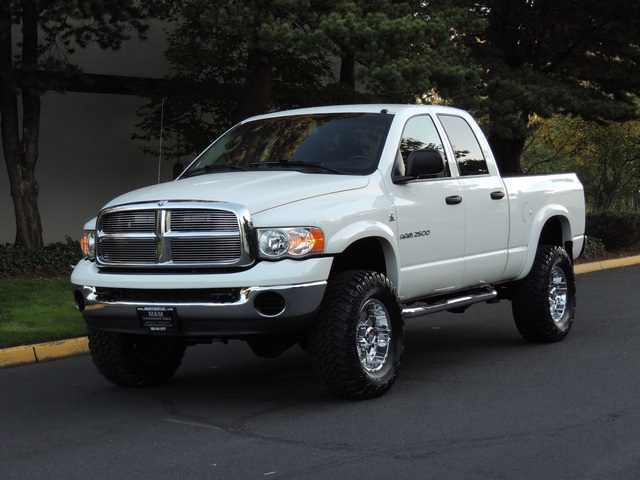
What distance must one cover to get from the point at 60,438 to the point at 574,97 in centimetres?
1605

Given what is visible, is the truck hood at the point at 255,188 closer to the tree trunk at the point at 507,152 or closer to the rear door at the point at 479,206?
the rear door at the point at 479,206

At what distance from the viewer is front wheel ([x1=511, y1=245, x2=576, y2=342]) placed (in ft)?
32.5

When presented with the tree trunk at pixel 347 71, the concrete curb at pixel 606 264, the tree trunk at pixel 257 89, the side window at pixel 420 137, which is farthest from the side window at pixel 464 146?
the tree trunk at pixel 347 71

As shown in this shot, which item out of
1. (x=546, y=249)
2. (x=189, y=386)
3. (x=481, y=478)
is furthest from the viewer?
(x=546, y=249)

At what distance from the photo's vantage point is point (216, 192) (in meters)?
7.44

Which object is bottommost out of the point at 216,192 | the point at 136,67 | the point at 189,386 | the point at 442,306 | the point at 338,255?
the point at 189,386

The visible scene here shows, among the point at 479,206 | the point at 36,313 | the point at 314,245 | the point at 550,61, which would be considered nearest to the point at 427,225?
the point at 479,206

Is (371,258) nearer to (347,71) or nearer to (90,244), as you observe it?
(90,244)

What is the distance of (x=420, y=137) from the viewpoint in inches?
348

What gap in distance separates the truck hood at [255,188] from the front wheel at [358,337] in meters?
0.64

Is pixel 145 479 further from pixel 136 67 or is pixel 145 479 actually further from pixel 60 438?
pixel 136 67

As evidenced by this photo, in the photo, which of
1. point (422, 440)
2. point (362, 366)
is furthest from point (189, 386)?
point (422, 440)

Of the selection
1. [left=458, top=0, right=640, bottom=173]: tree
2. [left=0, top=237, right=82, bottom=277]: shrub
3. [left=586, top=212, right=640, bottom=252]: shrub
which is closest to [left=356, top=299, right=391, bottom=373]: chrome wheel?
[left=0, top=237, right=82, bottom=277]: shrub

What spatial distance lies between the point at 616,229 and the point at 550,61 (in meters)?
4.01
